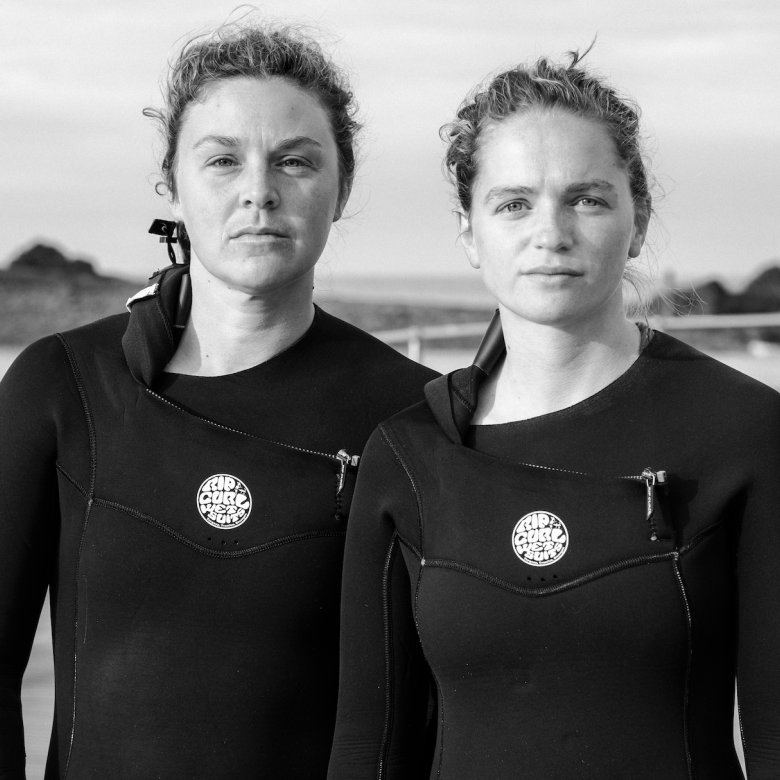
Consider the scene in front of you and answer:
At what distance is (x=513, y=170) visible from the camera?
2.02 metres

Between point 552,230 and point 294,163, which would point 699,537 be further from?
point 294,163

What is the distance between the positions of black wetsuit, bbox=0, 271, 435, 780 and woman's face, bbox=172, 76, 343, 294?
20cm

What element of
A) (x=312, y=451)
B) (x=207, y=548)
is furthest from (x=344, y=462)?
(x=207, y=548)

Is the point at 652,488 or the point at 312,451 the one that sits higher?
the point at 312,451

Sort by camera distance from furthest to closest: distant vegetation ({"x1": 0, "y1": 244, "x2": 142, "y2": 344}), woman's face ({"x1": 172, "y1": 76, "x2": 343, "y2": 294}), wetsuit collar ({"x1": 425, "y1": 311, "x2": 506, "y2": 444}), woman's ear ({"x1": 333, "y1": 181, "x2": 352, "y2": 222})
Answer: distant vegetation ({"x1": 0, "y1": 244, "x2": 142, "y2": 344}) → woman's ear ({"x1": 333, "y1": 181, "x2": 352, "y2": 222}) → woman's face ({"x1": 172, "y1": 76, "x2": 343, "y2": 294}) → wetsuit collar ({"x1": 425, "y1": 311, "x2": 506, "y2": 444})

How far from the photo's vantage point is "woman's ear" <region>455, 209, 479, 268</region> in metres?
2.11

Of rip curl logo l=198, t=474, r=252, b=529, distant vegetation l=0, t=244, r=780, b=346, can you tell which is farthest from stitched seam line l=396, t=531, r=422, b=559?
distant vegetation l=0, t=244, r=780, b=346

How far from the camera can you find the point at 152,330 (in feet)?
7.56

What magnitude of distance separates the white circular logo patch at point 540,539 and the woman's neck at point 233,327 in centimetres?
61

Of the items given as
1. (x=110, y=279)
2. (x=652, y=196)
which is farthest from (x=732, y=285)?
(x=652, y=196)

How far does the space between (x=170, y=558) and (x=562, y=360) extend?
697mm

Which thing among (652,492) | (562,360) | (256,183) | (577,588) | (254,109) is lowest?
(577,588)

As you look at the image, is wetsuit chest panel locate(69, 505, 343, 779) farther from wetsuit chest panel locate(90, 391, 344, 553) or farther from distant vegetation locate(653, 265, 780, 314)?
distant vegetation locate(653, 265, 780, 314)

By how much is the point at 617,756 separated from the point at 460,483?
455 mm
